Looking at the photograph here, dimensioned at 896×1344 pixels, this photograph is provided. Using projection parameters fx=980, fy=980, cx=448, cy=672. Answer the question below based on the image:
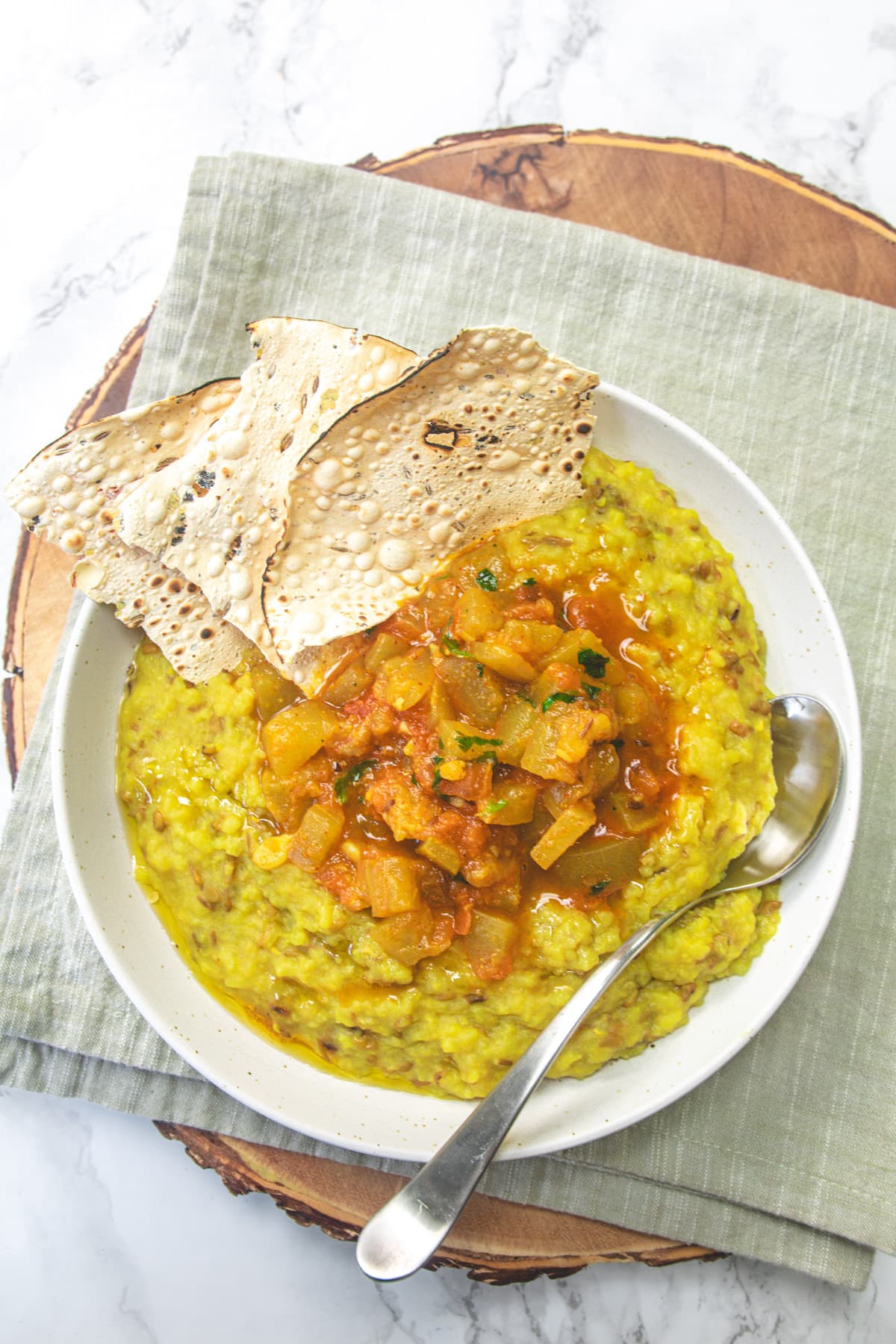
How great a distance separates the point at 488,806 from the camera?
259cm

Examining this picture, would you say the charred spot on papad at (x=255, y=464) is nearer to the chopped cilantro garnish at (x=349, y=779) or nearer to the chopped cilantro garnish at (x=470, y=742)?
the chopped cilantro garnish at (x=349, y=779)

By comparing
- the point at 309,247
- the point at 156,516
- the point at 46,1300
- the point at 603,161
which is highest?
the point at 603,161

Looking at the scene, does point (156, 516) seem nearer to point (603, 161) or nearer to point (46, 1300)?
point (603, 161)

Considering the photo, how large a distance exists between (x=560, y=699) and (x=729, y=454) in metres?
1.40

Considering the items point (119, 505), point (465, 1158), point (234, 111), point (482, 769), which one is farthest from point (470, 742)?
point (234, 111)

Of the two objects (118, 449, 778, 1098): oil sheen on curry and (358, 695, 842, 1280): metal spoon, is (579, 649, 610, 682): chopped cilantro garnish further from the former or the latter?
(358, 695, 842, 1280): metal spoon

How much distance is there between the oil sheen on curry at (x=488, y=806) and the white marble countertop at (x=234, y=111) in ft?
4.36

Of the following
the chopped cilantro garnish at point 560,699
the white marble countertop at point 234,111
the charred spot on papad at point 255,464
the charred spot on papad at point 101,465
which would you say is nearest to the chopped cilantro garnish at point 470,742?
the chopped cilantro garnish at point 560,699

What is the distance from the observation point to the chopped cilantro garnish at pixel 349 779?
2.75 m

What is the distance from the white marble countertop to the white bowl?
922mm

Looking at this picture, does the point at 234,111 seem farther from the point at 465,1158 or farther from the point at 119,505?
→ the point at 465,1158

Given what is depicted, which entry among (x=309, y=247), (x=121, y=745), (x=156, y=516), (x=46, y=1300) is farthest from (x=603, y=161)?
(x=46, y=1300)

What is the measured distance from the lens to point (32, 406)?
3.89 meters

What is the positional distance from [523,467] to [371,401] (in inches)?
19.0
